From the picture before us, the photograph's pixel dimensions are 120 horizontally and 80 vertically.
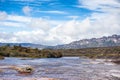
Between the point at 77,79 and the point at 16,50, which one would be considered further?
the point at 16,50

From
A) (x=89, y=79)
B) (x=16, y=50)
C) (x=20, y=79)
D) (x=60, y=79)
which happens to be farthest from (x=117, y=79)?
(x=16, y=50)

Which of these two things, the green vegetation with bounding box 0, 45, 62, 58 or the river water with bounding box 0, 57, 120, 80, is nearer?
the river water with bounding box 0, 57, 120, 80

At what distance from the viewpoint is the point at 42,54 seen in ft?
624

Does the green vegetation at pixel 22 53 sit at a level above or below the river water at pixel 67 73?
above

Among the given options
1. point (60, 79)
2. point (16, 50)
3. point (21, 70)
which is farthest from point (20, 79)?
point (16, 50)

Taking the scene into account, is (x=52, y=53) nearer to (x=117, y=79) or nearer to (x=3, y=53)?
(x=3, y=53)

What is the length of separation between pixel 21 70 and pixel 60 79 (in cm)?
1575

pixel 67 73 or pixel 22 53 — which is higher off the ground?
pixel 22 53

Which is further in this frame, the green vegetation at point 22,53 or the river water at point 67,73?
the green vegetation at point 22,53

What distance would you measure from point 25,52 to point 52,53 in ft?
66.1

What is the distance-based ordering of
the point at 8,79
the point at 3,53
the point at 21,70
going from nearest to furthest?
the point at 8,79
the point at 21,70
the point at 3,53

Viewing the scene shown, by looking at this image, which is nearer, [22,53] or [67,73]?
[67,73]

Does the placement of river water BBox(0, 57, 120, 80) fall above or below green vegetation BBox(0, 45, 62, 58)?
below

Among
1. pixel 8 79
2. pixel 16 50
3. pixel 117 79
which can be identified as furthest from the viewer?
pixel 16 50
